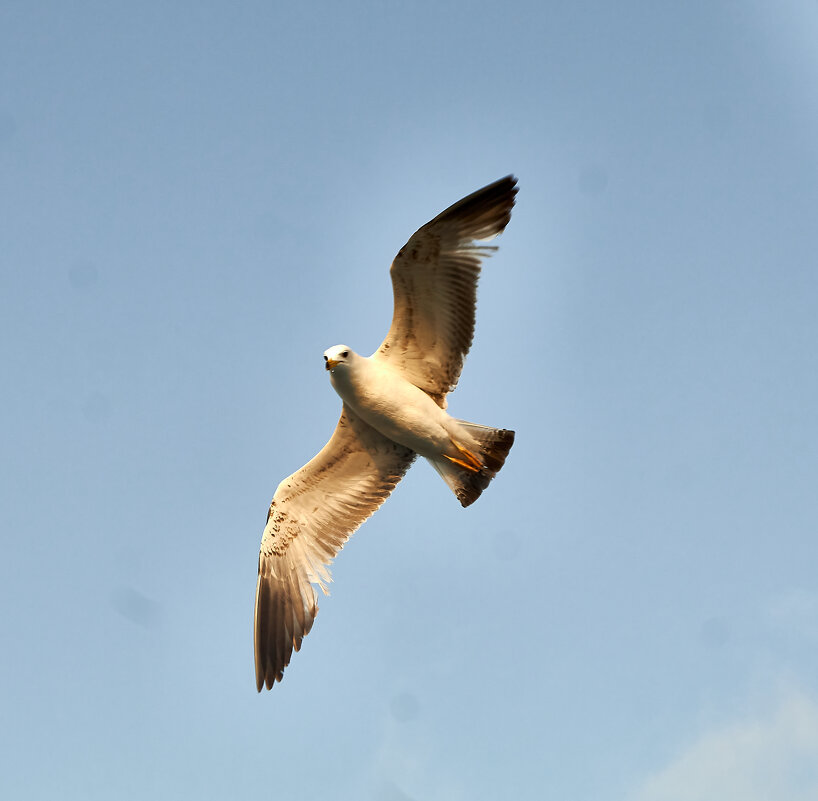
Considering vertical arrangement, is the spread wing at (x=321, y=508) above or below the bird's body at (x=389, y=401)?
below

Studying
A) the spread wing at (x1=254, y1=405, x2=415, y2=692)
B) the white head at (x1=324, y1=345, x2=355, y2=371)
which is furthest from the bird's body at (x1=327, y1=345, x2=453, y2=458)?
the spread wing at (x1=254, y1=405, x2=415, y2=692)

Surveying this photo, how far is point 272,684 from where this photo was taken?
1316cm

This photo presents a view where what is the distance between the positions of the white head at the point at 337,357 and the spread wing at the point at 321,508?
1.18 metres

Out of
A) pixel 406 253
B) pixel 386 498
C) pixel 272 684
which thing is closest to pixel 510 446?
pixel 386 498

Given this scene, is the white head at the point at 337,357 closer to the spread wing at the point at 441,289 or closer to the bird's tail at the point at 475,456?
the spread wing at the point at 441,289

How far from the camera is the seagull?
12.0 meters

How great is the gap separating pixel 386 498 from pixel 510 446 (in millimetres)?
2208

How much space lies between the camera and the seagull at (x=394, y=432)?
12047 mm

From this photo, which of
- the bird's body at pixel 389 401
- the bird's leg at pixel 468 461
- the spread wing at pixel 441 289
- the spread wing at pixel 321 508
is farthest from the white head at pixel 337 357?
the bird's leg at pixel 468 461

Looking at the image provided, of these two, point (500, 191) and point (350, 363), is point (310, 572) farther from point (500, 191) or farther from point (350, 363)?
point (500, 191)

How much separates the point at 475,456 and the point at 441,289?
2424mm

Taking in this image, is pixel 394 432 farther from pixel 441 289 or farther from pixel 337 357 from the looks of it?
pixel 441 289

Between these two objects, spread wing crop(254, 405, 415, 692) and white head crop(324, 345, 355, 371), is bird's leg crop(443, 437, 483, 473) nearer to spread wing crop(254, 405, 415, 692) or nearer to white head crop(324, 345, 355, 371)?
spread wing crop(254, 405, 415, 692)

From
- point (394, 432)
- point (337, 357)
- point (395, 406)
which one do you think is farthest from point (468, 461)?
point (337, 357)
